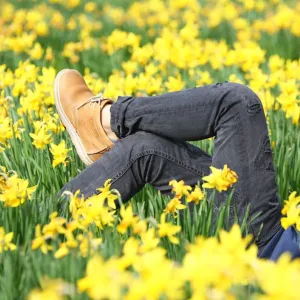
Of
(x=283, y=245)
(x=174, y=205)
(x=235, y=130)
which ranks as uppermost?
(x=235, y=130)

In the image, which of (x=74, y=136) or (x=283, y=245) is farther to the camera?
(x=74, y=136)

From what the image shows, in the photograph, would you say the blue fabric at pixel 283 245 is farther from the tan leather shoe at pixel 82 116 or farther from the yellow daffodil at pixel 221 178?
the tan leather shoe at pixel 82 116

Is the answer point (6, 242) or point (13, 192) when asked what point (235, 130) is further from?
point (6, 242)

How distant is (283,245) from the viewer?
2.12 m

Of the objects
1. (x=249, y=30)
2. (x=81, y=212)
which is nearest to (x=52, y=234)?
(x=81, y=212)

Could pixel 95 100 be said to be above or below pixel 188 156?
above

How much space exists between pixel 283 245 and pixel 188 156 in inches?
17.9

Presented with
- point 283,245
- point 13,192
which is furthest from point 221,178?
point 13,192

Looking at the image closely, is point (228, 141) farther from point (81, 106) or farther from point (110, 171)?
point (81, 106)

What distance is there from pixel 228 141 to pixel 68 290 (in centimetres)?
102

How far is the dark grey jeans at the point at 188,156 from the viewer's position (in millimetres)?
2238

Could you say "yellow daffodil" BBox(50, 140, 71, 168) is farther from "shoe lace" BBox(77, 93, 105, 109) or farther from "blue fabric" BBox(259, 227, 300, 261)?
"blue fabric" BBox(259, 227, 300, 261)

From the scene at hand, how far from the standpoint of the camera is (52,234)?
1.75m

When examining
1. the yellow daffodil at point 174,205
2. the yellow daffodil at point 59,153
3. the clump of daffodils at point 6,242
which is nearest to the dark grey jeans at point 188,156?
the yellow daffodil at point 59,153
